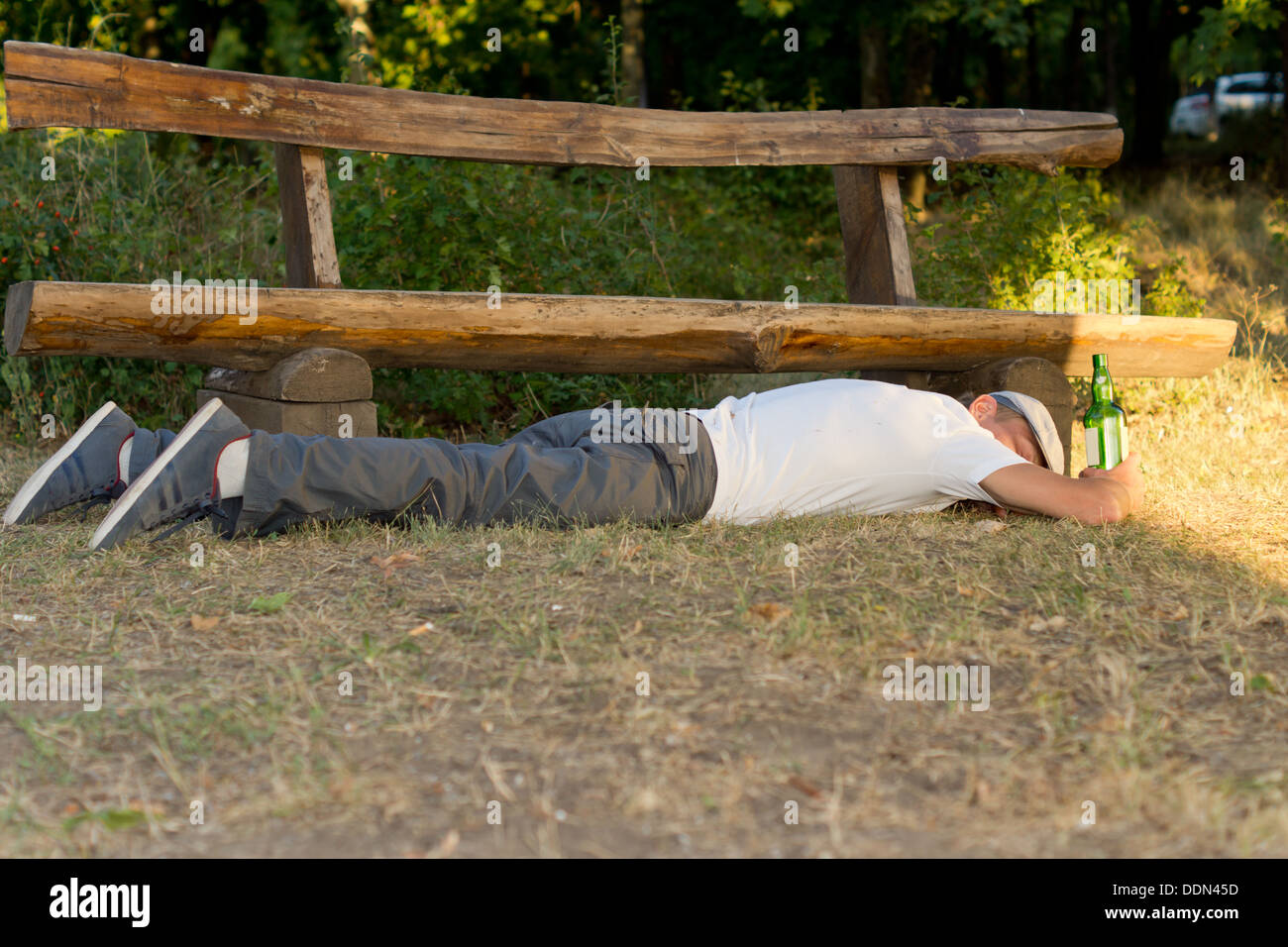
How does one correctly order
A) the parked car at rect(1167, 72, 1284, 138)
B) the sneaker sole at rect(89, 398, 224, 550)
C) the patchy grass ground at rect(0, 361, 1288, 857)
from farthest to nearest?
the parked car at rect(1167, 72, 1284, 138)
the sneaker sole at rect(89, 398, 224, 550)
the patchy grass ground at rect(0, 361, 1288, 857)

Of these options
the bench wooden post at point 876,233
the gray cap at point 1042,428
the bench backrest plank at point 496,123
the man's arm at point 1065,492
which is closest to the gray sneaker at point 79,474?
the bench backrest plank at point 496,123

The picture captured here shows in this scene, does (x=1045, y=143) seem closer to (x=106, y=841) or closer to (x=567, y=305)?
(x=567, y=305)

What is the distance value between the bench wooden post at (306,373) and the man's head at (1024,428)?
203cm

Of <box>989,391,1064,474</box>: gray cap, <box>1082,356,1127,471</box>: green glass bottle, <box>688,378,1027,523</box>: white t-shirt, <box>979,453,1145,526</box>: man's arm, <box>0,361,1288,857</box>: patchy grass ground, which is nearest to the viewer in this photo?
<box>0,361,1288,857</box>: patchy grass ground

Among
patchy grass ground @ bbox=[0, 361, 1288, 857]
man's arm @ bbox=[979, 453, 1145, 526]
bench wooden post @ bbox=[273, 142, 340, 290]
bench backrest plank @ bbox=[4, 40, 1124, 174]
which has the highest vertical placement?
bench backrest plank @ bbox=[4, 40, 1124, 174]

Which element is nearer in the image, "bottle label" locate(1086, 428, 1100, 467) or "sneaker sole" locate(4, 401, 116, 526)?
"sneaker sole" locate(4, 401, 116, 526)

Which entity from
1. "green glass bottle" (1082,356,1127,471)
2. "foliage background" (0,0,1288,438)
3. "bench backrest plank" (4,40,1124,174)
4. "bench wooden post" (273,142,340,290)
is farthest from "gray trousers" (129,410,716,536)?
"foliage background" (0,0,1288,438)

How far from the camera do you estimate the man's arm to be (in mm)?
3580

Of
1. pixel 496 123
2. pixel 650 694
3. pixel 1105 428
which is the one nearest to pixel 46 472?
pixel 496 123

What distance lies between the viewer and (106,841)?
195 cm

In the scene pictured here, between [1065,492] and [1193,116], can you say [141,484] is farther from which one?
[1193,116]

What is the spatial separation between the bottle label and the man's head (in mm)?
610

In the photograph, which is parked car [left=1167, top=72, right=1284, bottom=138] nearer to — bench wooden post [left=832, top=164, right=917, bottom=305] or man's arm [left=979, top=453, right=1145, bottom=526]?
bench wooden post [left=832, top=164, right=917, bottom=305]

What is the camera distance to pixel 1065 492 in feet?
11.9
